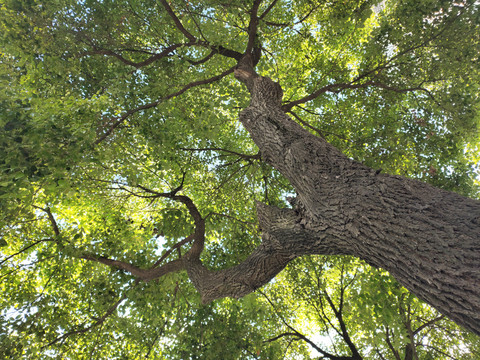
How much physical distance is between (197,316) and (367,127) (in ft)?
25.0

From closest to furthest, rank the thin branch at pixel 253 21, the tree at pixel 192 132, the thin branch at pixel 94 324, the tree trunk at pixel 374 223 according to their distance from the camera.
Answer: the tree trunk at pixel 374 223 → the tree at pixel 192 132 → the thin branch at pixel 94 324 → the thin branch at pixel 253 21

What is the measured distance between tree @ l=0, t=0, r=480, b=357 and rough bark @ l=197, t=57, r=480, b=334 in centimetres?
4

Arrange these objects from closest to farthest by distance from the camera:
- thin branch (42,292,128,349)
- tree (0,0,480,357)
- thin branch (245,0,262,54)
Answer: tree (0,0,480,357), thin branch (42,292,128,349), thin branch (245,0,262,54)

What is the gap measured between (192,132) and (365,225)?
6233 millimetres

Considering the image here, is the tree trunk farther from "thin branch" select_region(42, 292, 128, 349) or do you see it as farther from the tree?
"thin branch" select_region(42, 292, 128, 349)

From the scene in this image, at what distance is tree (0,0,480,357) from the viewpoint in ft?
12.8

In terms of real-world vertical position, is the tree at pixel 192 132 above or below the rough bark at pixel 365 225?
above

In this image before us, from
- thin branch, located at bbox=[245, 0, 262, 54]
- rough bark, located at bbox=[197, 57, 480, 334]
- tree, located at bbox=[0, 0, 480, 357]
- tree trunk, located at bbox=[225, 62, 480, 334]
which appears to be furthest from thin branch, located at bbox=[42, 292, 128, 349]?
thin branch, located at bbox=[245, 0, 262, 54]

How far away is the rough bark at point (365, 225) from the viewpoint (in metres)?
1.91

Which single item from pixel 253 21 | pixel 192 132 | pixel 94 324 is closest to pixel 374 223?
pixel 253 21

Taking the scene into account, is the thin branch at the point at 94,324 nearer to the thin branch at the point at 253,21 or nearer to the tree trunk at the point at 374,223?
the tree trunk at the point at 374,223

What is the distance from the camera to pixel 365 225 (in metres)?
2.58

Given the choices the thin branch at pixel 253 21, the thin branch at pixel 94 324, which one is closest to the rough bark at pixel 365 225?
the thin branch at pixel 253 21

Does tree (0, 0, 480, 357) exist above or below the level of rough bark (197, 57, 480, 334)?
above
